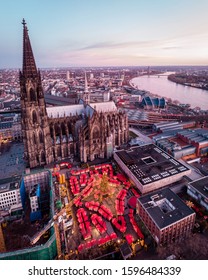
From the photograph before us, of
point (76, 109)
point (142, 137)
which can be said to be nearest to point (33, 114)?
point (76, 109)

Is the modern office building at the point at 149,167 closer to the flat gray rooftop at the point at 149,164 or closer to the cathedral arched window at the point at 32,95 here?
the flat gray rooftop at the point at 149,164

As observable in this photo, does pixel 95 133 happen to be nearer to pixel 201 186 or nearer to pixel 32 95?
pixel 32 95

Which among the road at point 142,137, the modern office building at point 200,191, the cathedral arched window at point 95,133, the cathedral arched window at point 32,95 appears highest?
the cathedral arched window at point 32,95

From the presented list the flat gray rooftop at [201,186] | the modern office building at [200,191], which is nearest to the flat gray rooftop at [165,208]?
the modern office building at [200,191]

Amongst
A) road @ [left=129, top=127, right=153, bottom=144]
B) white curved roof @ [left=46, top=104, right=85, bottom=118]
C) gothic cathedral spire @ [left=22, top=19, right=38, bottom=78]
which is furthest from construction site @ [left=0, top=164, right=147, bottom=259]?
road @ [left=129, top=127, right=153, bottom=144]

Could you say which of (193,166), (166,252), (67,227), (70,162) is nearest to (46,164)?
(70,162)

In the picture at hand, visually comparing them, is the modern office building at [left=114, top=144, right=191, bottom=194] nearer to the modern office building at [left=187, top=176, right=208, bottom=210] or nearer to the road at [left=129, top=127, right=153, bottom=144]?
the modern office building at [left=187, top=176, right=208, bottom=210]

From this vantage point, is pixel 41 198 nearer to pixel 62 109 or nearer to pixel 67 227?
pixel 67 227
